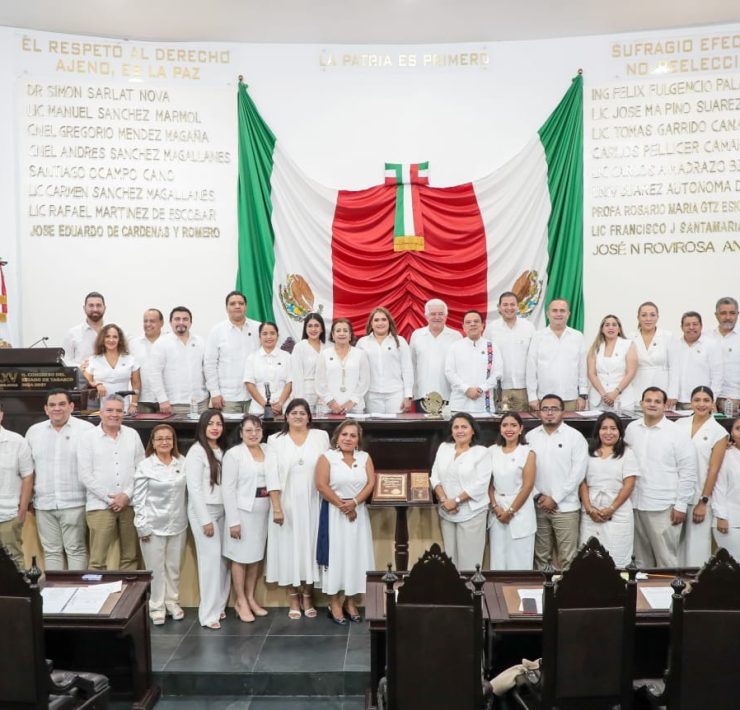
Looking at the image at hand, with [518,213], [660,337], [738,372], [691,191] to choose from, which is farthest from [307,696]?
[691,191]

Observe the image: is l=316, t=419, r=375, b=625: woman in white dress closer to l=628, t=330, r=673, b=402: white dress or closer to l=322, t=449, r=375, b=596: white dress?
l=322, t=449, r=375, b=596: white dress

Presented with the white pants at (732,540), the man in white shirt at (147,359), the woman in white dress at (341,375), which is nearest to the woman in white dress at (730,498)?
the white pants at (732,540)

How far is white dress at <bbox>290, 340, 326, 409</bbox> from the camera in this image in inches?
256

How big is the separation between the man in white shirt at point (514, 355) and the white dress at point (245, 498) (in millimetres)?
2628

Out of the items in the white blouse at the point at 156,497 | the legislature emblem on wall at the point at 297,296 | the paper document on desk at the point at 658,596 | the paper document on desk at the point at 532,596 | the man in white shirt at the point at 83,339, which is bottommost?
the paper document on desk at the point at 658,596

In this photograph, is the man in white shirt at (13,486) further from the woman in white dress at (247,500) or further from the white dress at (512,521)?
the white dress at (512,521)

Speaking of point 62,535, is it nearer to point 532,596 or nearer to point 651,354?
point 532,596

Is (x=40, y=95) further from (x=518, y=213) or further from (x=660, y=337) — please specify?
(x=660, y=337)

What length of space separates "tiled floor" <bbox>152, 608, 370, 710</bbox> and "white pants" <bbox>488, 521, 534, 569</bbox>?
1.06 meters

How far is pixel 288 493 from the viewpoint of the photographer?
5.34 meters

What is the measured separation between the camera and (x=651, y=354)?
6.68m

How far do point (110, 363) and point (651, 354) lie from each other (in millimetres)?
4827

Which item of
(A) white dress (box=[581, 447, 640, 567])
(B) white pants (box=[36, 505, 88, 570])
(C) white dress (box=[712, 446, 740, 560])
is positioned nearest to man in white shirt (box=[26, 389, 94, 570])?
(B) white pants (box=[36, 505, 88, 570])

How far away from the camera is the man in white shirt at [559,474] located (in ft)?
17.2
